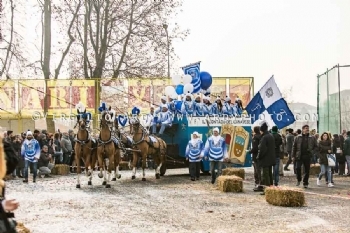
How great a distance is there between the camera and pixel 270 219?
1084 centimetres

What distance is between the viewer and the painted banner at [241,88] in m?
31.8

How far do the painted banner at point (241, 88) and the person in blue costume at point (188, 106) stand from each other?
10.2m

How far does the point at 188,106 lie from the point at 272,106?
3.34 m

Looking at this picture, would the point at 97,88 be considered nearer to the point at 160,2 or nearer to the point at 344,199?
the point at 160,2

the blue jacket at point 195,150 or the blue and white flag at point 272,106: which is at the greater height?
the blue and white flag at point 272,106

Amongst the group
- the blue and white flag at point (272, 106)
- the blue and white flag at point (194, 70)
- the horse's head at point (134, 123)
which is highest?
the blue and white flag at point (194, 70)

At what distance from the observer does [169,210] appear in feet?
39.8

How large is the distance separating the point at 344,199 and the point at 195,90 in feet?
31.2

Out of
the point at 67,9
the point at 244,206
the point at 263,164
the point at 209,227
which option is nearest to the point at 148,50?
the point at 67,9

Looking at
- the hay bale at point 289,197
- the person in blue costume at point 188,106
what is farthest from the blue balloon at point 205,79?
the hay bale at point 289,197

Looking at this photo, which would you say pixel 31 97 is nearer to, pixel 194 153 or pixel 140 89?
pixel 140 89

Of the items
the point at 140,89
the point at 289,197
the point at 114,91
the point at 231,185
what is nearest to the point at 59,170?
the point at 140,89

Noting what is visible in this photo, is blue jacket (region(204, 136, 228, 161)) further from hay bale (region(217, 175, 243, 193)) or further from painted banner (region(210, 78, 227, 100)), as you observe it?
painted banner (region(210, 78, 227, 100))

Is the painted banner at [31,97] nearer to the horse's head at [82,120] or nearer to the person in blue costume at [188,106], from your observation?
the person in blue costume at [188,106]
